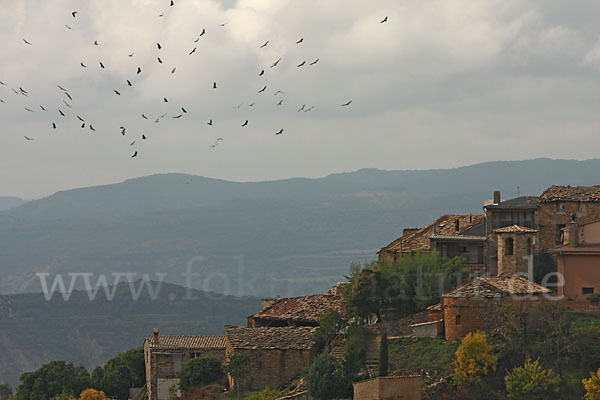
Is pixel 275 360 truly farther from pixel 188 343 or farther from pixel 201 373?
pixel 188 343

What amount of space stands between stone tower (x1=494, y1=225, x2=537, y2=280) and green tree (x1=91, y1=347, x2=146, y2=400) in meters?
24.3

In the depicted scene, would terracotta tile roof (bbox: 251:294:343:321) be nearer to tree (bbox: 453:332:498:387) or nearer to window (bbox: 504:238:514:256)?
window (bbox: 504:238:514:256)

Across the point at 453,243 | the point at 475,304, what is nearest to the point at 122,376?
the point at 453,243

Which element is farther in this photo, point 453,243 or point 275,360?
point 453,243

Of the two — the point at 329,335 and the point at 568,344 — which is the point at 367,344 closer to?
the point at 329,335

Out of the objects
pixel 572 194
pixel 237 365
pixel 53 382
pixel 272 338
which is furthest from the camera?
pixel 53 382

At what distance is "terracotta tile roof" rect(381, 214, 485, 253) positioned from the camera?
71312mm

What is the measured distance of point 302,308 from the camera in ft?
218

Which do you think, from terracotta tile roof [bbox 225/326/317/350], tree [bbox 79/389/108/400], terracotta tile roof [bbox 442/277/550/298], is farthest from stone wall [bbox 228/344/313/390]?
tree [bbox 79/389/108/400]

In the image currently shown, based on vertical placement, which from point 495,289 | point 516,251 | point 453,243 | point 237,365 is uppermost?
point 453,243

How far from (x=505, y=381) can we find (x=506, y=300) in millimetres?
5298

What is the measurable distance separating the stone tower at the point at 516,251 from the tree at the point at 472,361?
13.2 meters

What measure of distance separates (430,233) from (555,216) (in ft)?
34.3

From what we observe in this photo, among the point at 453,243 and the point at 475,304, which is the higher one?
the point at 453,243
